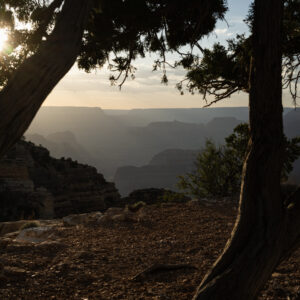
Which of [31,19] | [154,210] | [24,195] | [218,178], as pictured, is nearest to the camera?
[31,19]

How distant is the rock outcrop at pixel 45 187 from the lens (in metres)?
29.7

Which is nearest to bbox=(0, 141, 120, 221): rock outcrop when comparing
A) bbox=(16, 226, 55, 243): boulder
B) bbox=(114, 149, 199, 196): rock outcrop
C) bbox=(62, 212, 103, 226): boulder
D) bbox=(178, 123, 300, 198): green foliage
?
bbox=(178, 123, 300, 198): green foliage

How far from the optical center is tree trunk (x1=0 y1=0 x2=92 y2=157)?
279 centimetres

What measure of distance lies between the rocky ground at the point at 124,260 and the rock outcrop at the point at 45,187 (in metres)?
21.0

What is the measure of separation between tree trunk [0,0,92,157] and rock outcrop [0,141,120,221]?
2584cm

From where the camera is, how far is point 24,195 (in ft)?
102

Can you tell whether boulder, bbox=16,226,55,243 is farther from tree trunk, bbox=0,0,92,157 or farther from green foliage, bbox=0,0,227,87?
tree trunk, bbox=0,0,92,157

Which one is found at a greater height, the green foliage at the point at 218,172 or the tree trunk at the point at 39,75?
the tree trunk at the point at 39,75

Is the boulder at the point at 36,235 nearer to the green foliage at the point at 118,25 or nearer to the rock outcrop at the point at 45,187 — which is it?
the green foliage at the point at 118,25

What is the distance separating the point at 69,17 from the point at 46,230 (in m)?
6.52

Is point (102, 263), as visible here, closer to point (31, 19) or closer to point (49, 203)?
point (31, 19)

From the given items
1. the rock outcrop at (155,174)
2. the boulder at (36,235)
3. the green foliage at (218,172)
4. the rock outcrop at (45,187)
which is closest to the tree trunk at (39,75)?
the boulder at (36,235)

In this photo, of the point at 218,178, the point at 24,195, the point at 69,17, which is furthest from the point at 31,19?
the point at 24,195

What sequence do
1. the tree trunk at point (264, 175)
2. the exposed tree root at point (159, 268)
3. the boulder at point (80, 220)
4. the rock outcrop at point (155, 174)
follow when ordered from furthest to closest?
the rock outcrop at point (155, 174)
the boulder at point (80, 220)
the exposed tree root at point (159, 268)
the tree trunk at point (264, 175)
